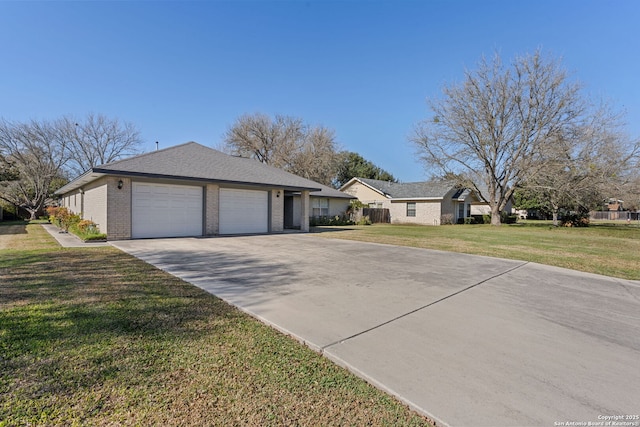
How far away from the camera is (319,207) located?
25.0 m

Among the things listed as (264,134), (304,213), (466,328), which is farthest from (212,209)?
(264,134)

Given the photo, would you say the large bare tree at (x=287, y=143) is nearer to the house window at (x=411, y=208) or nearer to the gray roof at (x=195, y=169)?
the house window at (x=411, y=208)

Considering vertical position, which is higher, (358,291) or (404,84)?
(404,84)

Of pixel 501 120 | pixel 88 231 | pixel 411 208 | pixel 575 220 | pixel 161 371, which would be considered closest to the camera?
pixel 161 371

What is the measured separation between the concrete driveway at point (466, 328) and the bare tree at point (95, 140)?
34788 mm

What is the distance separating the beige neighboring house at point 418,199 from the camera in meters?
27.9

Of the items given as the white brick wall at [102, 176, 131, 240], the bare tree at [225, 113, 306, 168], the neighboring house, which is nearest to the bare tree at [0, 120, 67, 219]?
the neighboring house

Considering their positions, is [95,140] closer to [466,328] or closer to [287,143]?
[287,143]

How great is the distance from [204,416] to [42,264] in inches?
286

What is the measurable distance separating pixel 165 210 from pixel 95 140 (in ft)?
95.3

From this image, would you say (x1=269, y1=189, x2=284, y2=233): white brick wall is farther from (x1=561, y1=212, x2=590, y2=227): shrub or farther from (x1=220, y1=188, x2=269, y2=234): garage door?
(x1=561, y1=212, x2=590, y2=227): shrub

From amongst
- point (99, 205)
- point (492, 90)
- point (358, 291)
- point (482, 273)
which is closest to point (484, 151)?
point (492, 90)

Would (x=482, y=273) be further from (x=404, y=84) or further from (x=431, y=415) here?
(x=404, y=84)

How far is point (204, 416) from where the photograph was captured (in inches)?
79.7
